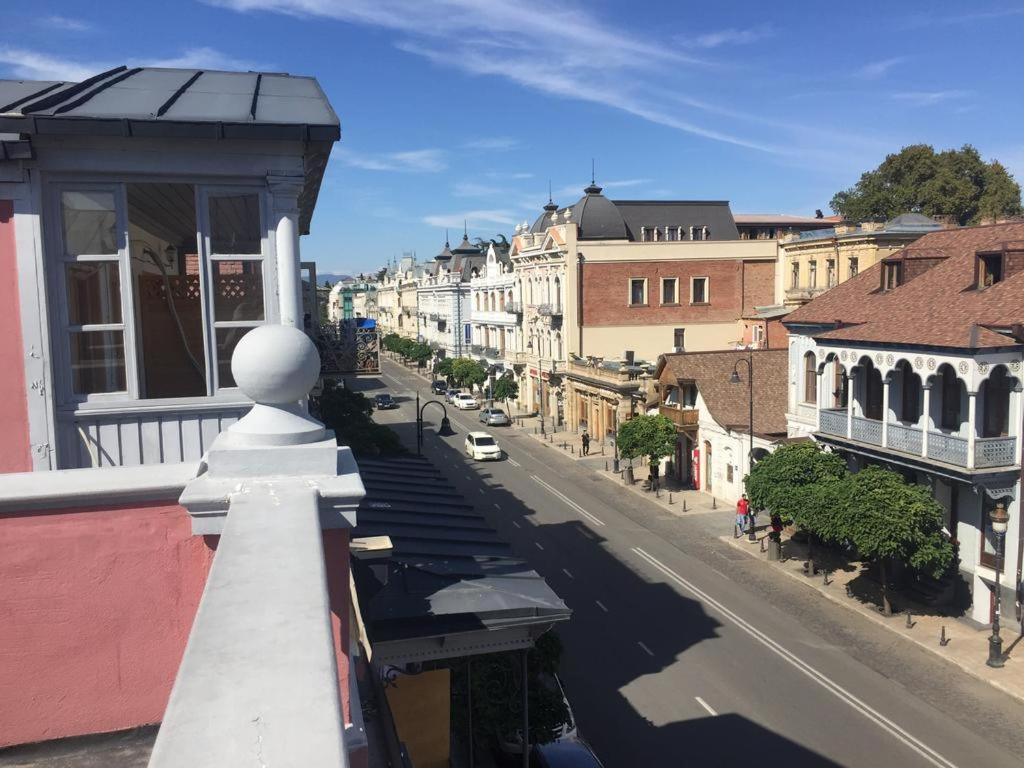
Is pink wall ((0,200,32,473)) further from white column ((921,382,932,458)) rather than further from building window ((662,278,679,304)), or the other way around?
building window ((662,278,679,304))

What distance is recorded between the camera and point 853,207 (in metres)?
63.3

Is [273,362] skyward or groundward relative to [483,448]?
skyward

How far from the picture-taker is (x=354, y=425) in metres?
26.8

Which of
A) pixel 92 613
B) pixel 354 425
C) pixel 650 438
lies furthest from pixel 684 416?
pixel 92 613

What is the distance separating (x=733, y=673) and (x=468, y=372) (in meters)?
48.2

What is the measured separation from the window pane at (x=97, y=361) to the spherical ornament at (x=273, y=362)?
266cm

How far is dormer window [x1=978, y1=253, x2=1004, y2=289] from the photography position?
21.9m

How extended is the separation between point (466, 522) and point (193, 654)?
1144 centimetres

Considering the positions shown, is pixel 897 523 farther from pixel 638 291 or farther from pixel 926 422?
pixel 638 291

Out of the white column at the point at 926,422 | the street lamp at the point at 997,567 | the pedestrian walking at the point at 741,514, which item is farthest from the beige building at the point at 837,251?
the street lamp at the point at 997,567

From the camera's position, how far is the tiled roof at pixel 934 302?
1978cm

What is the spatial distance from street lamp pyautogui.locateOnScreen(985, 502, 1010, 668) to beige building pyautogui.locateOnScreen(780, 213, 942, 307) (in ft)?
70.9

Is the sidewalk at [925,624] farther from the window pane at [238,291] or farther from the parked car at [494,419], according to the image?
the parked car at [494,419]

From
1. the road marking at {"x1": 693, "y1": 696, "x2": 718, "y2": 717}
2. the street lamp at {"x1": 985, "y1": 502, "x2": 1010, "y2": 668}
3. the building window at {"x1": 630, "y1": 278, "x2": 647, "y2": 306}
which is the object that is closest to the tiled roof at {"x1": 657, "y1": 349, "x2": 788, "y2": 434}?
the street lamp at {"x1": 985, "y1": 502, "x2": 1010, "y2": 668}
